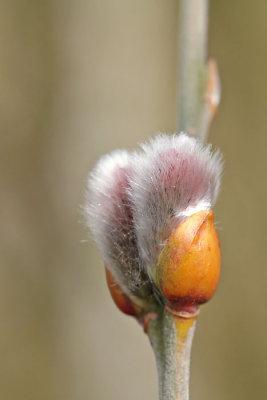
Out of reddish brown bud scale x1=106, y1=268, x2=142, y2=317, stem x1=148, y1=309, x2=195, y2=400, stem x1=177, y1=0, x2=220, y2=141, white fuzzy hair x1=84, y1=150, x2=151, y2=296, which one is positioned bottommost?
stem x1=148, y1=309, x2=195, y2=400

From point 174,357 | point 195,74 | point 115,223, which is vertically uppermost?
point 195,74

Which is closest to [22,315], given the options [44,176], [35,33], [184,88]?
[44,176]

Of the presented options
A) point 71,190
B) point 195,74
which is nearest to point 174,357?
point 195,74

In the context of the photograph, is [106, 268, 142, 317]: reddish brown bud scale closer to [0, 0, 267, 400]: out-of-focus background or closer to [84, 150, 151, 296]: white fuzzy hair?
[84, 150, 151, 296]: white fuzzy hair

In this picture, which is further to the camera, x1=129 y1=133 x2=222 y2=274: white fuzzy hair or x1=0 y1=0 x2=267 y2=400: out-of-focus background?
x1=0 y1=0 x2=267 y2=400: out-of-focus background

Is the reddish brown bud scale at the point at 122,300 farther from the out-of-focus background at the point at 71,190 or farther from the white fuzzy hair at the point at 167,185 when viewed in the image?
the out-of-focus background at the point at 71,190

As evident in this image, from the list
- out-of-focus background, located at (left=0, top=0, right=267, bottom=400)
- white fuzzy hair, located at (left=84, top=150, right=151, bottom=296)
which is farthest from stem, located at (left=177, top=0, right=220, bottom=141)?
out-of-focus background, located at (left=0, top=0, right=267, bottom=400)

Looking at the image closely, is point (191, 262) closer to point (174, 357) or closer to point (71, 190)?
point (174, 357)
